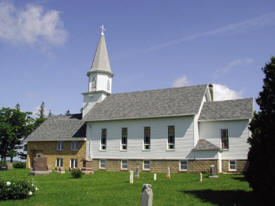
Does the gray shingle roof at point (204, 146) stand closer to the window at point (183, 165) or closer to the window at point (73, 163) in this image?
the window at point (183, 165)

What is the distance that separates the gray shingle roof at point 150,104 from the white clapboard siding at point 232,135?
250 centimetres

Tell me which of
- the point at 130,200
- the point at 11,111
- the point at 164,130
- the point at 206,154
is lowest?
the point at 130,200

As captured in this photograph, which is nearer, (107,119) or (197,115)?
(197,115)

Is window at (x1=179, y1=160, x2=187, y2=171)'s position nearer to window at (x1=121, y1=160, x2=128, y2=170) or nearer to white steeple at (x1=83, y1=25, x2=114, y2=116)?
window at (x1=121, y1=160, x2=128, y2=170)

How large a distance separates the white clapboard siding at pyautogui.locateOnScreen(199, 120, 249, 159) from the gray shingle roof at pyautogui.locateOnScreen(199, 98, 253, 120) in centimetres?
53

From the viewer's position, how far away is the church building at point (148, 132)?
31.1 meters

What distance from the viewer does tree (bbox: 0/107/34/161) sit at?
5178 cm

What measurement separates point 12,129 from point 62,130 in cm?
1541

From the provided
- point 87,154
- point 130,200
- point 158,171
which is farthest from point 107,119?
point 130,200

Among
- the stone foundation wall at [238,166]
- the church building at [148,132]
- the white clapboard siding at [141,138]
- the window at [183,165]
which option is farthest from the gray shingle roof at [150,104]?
the stone foundation wall at [238,166]

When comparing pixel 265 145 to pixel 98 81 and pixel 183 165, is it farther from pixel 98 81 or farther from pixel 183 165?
pixel 98 81

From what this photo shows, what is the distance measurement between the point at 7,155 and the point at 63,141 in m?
18.9

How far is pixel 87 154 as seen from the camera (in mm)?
37656

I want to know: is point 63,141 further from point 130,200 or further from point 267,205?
point 267,205
